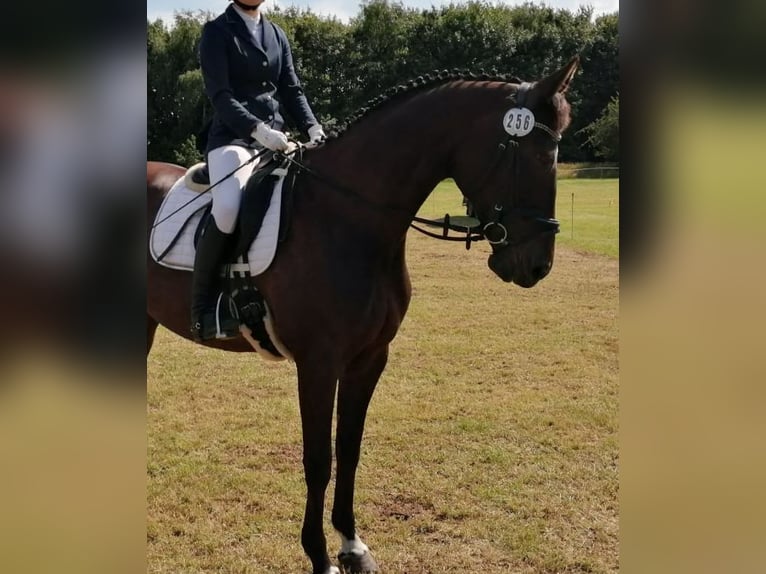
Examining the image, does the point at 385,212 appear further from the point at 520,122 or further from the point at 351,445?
the point at 351,445

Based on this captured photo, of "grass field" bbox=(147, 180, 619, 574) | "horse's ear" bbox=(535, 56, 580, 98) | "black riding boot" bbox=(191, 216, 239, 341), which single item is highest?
"horse's ear" bbox=(535, 56, 580, 98)

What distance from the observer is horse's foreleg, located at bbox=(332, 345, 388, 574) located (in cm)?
383

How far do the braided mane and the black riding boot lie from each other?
86 cm

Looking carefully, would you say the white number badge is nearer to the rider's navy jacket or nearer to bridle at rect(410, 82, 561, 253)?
bridle at rect(410, 82, 561, 253)

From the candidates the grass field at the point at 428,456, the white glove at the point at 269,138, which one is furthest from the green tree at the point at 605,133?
the white glove at the point at 269,138

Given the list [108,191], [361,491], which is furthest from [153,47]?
[108,191]

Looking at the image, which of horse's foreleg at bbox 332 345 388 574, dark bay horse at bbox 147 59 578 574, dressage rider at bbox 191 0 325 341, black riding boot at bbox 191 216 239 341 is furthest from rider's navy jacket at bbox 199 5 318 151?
horse's foreleg at bbox 332 345 388 574

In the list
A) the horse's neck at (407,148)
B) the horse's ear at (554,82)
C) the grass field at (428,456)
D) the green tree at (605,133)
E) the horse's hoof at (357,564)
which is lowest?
the horse's hoof at (357,564)

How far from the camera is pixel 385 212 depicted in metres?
3.35

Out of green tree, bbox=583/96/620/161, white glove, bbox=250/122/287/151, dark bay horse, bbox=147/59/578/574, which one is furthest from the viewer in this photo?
green tree, bbox=583/96/620/161

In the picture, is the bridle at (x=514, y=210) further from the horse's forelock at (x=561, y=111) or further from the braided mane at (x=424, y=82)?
the braided mane at (x=424, y=82)

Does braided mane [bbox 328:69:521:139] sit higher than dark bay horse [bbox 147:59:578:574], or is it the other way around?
braided mane [bbox 328:69:521:139]

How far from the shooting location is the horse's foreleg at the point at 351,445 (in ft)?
12.6

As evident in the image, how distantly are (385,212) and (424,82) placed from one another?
70 cm
